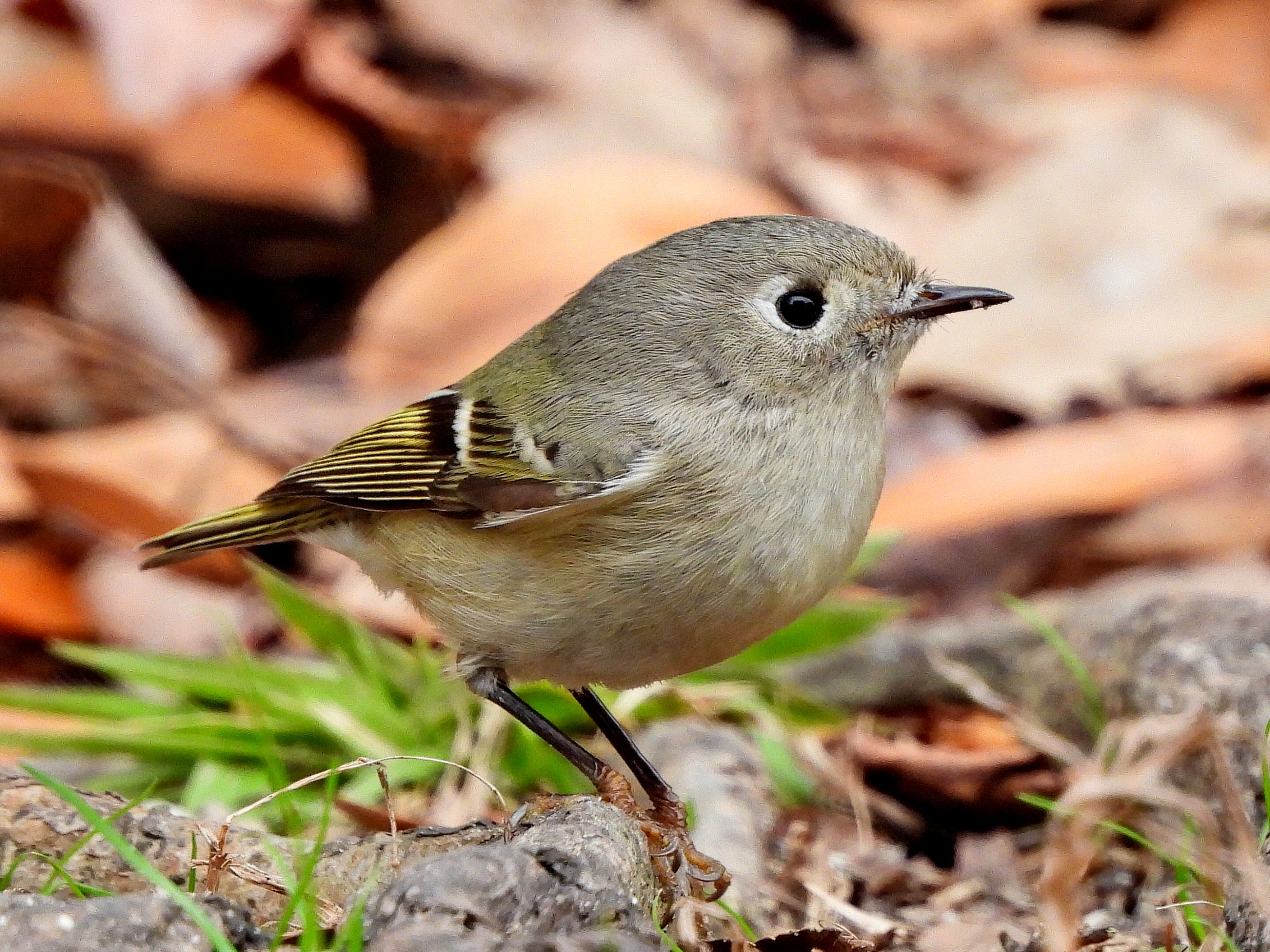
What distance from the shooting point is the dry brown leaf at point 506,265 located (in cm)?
514

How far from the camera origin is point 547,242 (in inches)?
208

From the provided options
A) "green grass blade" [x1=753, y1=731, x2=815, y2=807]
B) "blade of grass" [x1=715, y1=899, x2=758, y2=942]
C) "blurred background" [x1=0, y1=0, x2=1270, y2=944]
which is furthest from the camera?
"blurred background" [x1=0, y1=0, x2=1270, y2=944]

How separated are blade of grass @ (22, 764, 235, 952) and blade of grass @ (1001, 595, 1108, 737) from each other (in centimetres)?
188

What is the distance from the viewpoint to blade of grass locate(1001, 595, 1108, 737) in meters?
3.35

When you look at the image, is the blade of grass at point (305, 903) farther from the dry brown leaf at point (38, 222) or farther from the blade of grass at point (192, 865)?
the dry brown leaf at point (38, 222)

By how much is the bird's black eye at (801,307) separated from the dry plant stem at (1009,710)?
85 cm

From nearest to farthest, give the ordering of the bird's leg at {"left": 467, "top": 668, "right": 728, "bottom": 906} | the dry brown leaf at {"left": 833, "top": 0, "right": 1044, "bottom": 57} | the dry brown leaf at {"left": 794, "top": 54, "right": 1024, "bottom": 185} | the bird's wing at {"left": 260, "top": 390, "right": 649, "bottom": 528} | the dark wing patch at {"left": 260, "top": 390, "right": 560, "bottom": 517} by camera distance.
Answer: the bird's leg at {"left": 467, "top": 668, "right": 728, "bottom": 906} < the bird's wing at {"left": 260, "top": 390, "right": 649, "bottom": 528} < the dark wing patch at {"left": 260, "top": 390, "right": 560, "bottom": 517} < the dry brown leaf at {"left": 794, "top": 54, "right": 1024, "bottom": 185} < the dry brown leaf at {"left": 833, "top": 0, "right": 1044, "bottom": 57}

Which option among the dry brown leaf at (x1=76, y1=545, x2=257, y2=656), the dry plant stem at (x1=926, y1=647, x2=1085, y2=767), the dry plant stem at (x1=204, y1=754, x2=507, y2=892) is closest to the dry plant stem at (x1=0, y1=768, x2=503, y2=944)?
the dry plant stem at (x1=204, y1=754, x2=507, y2=892)

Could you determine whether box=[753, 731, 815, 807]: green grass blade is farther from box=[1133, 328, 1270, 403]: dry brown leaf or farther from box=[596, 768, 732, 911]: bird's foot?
box=[1133, 328, 1270, 403]: dry brown leaf

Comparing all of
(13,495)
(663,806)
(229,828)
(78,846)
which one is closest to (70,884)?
(78,846)

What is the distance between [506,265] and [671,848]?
2926 mm

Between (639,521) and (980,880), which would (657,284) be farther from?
(980,880)

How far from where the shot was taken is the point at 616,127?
6758 millimetres

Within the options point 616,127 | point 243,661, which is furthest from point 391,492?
point 616,127
